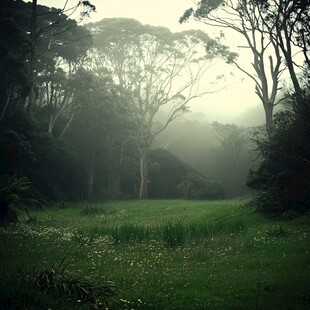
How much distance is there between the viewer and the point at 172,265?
9.14 metres

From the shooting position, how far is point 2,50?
853 inches

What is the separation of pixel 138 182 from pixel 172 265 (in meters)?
33.2

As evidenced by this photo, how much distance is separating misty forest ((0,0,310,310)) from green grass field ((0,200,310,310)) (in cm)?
4

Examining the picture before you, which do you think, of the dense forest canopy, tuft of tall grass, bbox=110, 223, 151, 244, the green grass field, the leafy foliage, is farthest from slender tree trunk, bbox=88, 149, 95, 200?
tuft of tall grass, bbox=110, 223, 151, 244

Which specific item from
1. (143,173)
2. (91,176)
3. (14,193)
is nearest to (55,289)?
(14,193)

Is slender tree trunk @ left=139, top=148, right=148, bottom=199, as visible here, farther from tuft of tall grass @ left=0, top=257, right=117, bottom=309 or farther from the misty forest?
tuft of tall grass @ left=0, top=257, right=117, bottom=309

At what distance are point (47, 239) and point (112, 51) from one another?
3275 centimetres

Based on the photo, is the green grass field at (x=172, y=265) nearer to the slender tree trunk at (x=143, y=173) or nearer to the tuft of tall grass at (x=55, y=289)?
the tuft of tall grass at (x=55, y=289)

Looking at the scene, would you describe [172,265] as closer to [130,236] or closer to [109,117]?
[130,236]

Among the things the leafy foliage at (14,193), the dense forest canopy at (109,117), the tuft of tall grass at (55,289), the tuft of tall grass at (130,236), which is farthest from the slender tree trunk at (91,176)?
the tuft of tall grass at (55,289)

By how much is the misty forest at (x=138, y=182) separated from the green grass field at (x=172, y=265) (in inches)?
1.5

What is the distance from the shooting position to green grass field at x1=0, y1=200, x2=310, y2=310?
20.6 ft

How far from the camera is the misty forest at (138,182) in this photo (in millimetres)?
7117

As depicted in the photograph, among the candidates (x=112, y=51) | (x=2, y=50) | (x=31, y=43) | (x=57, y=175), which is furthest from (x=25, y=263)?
(x=112, y=51)
